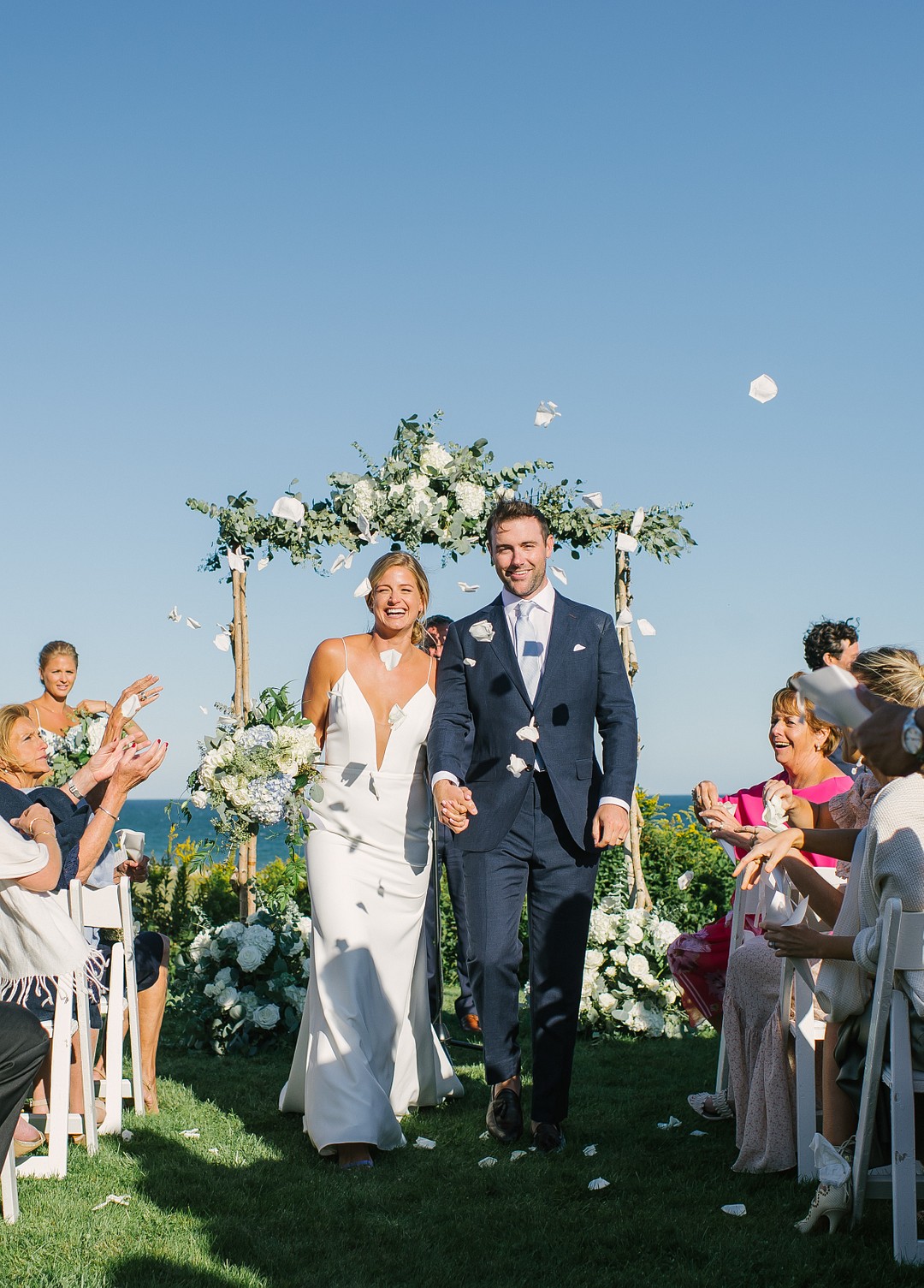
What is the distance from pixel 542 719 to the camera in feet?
15.9

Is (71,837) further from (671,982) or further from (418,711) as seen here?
(671,982)

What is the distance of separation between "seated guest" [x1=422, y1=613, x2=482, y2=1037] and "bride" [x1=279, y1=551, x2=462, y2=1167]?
110cm

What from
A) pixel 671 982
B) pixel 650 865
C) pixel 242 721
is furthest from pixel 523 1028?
pixel 242 721

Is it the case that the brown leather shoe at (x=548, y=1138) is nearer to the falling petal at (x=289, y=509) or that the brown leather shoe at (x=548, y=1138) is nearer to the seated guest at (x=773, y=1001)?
the seated guest at (x=773, y=1001)

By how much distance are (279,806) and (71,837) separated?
0.80 m

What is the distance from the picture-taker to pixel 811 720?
200 inches

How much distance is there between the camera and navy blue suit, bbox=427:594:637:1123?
4758mm

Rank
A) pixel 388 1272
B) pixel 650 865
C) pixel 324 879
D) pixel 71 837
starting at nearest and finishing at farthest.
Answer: pixel 388 1272 → pixel 71 837 → pixel 324 879 → pixel 650 865

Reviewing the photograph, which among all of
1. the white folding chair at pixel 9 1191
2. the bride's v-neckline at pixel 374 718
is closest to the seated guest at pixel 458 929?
the bride's v-neckline at pixel 374 718

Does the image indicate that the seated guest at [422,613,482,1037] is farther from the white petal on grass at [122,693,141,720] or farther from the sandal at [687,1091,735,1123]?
the white petal on grass at [122,693,141,720]

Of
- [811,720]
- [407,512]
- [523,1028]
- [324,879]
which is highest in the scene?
[407,512]

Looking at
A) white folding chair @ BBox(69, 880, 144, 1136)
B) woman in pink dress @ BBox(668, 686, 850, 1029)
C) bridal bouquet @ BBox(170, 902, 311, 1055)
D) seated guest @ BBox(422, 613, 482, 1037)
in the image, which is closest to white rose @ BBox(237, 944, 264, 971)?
bridal bouquet @ BBox(170, 902, 311, 1055)

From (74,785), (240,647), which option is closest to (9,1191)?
(74,785)

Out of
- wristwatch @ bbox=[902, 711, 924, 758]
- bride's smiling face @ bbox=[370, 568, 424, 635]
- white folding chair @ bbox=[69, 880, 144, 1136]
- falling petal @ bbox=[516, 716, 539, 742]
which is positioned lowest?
white folding chair @ bbox=[69, 880, 144, 1136]
